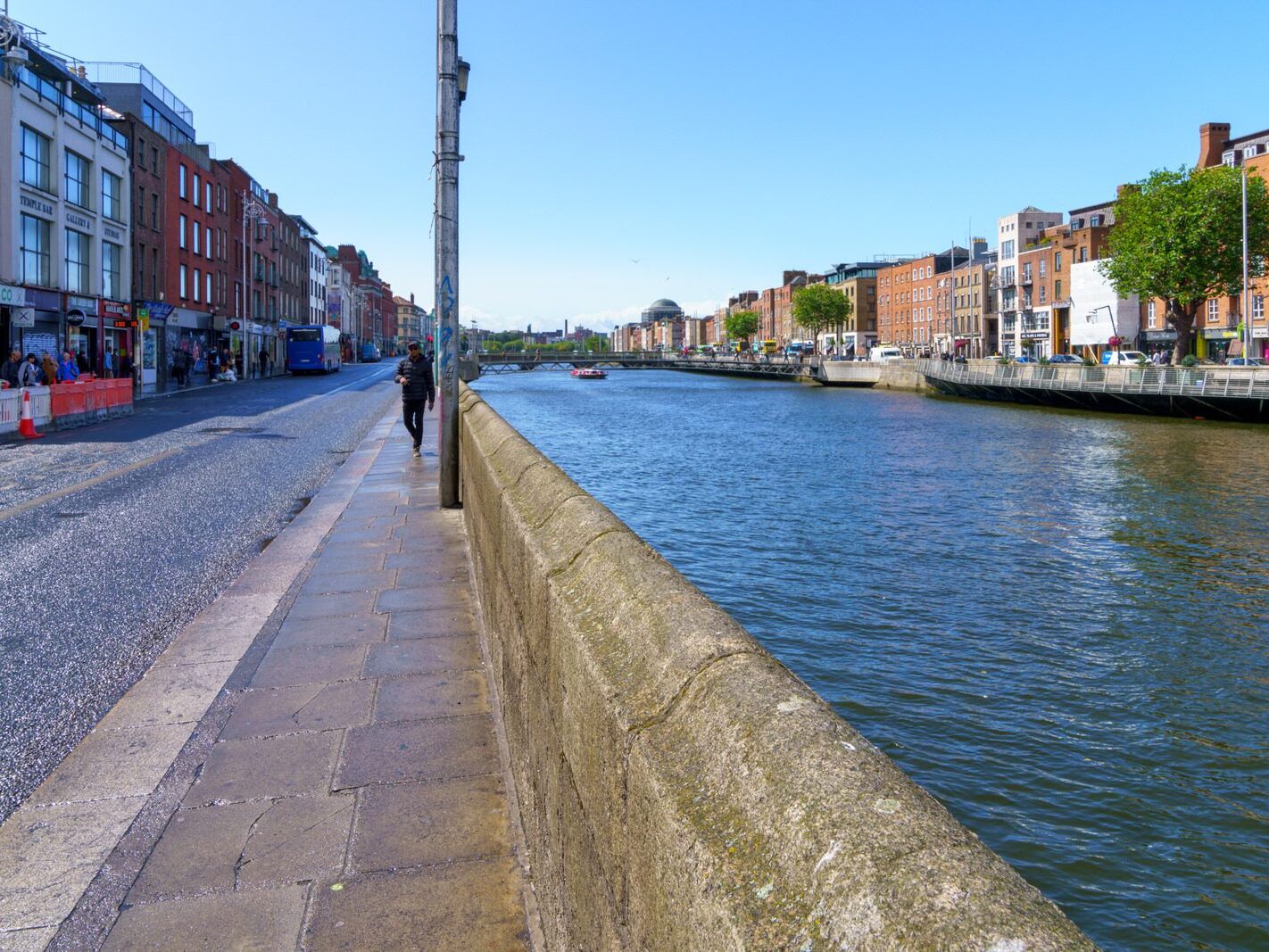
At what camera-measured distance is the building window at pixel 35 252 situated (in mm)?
34500

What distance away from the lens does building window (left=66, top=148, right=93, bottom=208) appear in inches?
1506

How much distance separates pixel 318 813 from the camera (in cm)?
372

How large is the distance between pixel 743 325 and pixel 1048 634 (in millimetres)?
177205

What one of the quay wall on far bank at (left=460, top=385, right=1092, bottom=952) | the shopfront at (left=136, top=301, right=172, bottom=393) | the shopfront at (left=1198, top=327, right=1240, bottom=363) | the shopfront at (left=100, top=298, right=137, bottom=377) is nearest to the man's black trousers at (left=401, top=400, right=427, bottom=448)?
the quay wall on far bank at (left=460, top=385, right=1092, bottom=952)

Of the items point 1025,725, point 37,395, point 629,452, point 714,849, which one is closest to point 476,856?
point 714,849

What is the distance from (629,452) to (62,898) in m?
28.6

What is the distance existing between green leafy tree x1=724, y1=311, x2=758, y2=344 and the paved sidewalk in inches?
7105

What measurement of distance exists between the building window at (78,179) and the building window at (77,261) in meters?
1.23

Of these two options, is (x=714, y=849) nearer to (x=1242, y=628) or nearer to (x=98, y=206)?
(x=1242, y=628)

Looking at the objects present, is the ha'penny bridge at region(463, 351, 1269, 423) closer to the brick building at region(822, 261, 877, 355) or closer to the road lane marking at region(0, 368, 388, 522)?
the road lane marking at region(0, 368, 388, 522)

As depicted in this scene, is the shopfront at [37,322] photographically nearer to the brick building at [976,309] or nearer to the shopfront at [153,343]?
the shopfront at [153,343]

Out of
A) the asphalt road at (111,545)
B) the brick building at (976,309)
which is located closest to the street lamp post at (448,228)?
the asphalt road at (111,545)

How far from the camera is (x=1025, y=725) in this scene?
8359 millimetres

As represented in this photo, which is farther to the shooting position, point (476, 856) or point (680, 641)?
point (476, 856)
